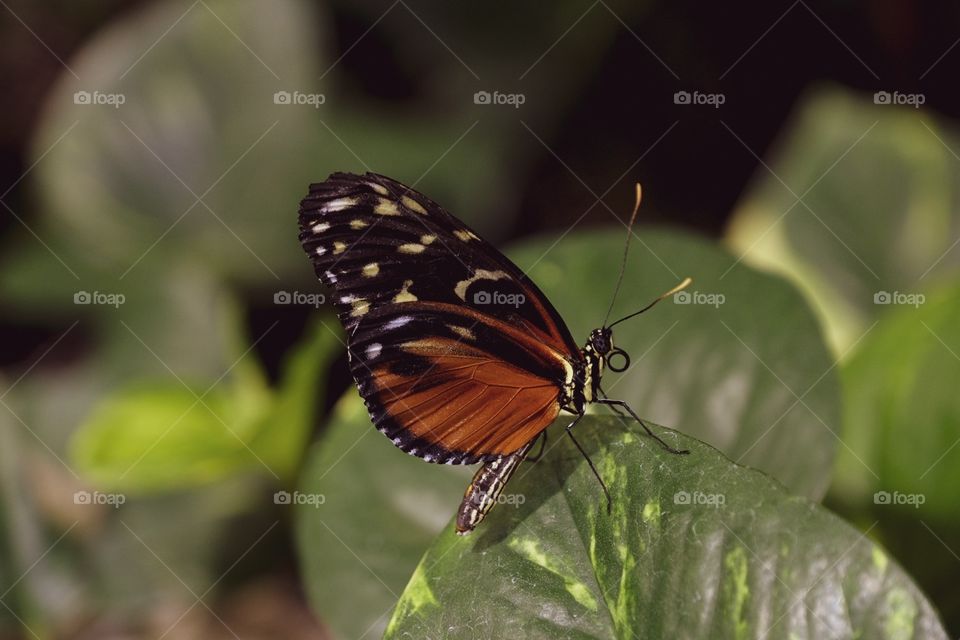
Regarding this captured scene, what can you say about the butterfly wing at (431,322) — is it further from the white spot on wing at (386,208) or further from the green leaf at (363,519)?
the green leaf at (363,519)

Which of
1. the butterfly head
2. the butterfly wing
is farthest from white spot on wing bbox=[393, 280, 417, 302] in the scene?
the butterfly head

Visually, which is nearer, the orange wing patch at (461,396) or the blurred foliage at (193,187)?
the orange wing patch at (461,396)

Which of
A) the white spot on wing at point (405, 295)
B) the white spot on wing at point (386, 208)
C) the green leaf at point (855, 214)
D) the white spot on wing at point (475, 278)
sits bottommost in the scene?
the white spot on wing at point (405, 295)

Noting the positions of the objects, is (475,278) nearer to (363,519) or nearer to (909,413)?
(363,519)

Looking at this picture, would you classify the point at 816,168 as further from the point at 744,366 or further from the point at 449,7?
the point at 449,7

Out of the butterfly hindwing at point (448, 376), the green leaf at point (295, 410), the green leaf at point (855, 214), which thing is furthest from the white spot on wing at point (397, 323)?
the green leaf at point (855, 214)

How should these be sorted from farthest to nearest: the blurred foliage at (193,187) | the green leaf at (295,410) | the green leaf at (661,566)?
the blurred foliage at (193,187), the green leaf at (295,410), the green leaf at (661,566)

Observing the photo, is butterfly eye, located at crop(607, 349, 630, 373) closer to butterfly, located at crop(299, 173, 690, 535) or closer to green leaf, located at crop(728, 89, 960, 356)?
butterfly, located at crop(299, 173, 690, 535)

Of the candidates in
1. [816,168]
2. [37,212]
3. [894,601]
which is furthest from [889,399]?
[37,212]
